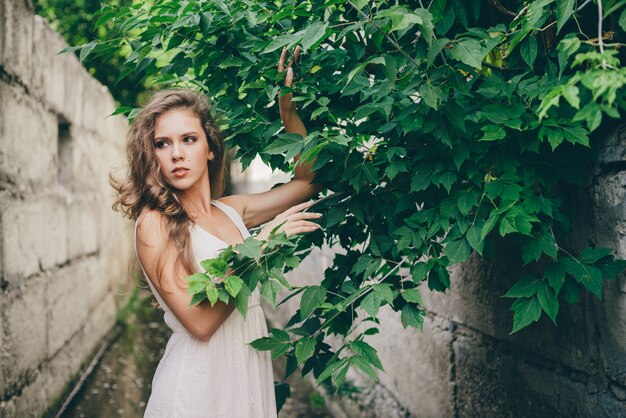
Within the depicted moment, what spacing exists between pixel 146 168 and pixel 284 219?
503 mm

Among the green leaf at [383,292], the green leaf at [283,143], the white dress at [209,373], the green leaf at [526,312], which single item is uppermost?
the green leaf at [283,143]

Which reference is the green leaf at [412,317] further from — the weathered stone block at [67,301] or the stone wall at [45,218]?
the weathered stone block at [67,301]

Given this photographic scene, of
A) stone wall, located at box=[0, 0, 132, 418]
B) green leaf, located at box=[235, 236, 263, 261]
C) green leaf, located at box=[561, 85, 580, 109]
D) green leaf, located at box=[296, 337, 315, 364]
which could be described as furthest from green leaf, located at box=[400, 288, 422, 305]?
stone wall, located at box=[0, 0, 132, 418]

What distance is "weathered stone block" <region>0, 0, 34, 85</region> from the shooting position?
369cm

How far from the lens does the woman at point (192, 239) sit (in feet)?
6.73

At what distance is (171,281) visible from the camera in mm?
2012

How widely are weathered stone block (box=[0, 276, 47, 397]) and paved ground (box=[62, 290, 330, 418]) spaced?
0.70 m

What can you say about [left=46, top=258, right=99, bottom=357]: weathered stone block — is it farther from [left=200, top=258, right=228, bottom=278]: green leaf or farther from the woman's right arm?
[left=200, top=258, right=228, bottom=278]: green leaf

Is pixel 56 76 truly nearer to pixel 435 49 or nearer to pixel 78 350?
pixel 78 350

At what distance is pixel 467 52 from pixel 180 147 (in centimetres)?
99

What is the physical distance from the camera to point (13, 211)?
3.78 m

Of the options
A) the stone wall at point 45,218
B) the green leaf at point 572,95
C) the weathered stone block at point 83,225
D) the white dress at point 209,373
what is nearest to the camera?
the green leaf at point 572,95

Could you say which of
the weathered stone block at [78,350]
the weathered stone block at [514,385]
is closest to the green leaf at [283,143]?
the weathered stone block at [514,385]

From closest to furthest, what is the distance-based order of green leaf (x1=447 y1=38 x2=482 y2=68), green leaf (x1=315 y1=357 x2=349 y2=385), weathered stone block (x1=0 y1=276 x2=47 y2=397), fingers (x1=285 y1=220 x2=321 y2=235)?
green leaf (x1=447 y1=38 x2=482 y2=68), green leaf (x1=315 y1=357 x2=349 y2=385), fingers (x1=285 y1=220 x2=321 y2=235), weathered stone block (x1=0 y1=276 x2=47 y2=397)
